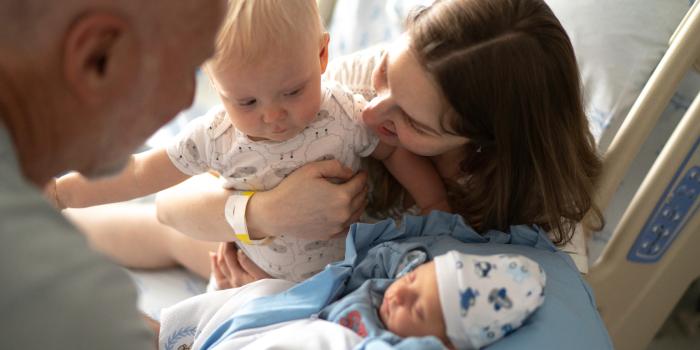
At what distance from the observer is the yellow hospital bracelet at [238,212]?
131cm

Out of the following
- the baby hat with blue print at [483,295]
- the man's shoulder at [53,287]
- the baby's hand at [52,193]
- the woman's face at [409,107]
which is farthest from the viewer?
the baby's hand at [52,193]

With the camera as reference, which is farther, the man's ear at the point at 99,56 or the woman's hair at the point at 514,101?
the woman's hair at the point at 514,101

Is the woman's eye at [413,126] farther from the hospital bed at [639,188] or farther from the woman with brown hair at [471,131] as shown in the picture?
the hospital bed at [639,188]

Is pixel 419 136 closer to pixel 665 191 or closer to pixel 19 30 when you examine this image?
pixel 665 191

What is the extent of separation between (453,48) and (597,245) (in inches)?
33.2

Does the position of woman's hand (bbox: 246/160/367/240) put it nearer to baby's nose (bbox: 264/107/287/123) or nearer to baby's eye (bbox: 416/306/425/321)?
baby's nose (bbox: 264/107/287/123)

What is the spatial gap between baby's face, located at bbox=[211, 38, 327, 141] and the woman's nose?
0.29ft

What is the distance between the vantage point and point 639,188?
4.82ft

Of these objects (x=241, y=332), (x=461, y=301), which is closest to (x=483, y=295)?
(x=461, y=301)

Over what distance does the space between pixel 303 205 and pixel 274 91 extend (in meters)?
0.23

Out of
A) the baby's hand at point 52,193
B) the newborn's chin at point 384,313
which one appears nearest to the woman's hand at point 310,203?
the newborn's chin at point 384,313

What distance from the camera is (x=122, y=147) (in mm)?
802

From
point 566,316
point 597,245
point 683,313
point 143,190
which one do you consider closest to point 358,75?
point 143,190

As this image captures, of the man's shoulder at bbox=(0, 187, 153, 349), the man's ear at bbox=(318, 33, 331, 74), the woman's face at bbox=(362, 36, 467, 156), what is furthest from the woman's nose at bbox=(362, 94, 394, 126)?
the man's shoulder at bbox=(0, 187, 153, 349)
